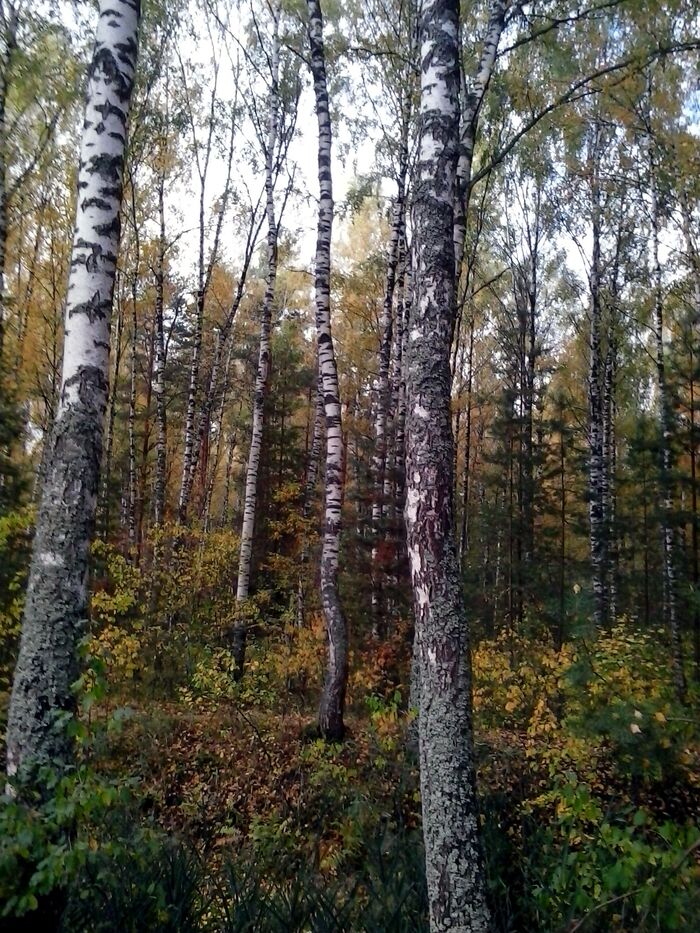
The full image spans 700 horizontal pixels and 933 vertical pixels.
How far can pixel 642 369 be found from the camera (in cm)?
1930

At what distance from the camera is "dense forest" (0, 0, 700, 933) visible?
10.0 ft

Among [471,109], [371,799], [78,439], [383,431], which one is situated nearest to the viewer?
[78,439]

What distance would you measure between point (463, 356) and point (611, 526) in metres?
9.60

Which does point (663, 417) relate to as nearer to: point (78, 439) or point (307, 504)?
point (307, 504)

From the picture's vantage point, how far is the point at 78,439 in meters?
3.23

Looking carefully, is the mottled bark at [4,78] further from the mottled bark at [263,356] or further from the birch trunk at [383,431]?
the birch trunk at [383,431]

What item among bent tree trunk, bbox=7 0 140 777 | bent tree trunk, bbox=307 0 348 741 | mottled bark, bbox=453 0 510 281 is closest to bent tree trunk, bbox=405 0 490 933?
bent tree trunk, bbox=7 0 140 777

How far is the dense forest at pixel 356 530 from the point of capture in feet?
10.0

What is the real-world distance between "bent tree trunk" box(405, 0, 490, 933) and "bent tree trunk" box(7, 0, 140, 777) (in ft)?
5.54

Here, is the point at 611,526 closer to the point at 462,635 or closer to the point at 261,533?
the point at 261,533

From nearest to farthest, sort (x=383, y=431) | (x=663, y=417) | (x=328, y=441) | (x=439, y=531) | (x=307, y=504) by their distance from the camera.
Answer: (x=439, y=531)
(x=328, y=441)
(x=383, y=431)
(x=663, y=417)
(x=307, y=504)

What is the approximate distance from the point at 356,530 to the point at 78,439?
8.53m

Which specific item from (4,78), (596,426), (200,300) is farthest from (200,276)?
(596,426)

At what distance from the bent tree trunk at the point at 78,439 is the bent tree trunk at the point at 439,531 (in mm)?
1688
